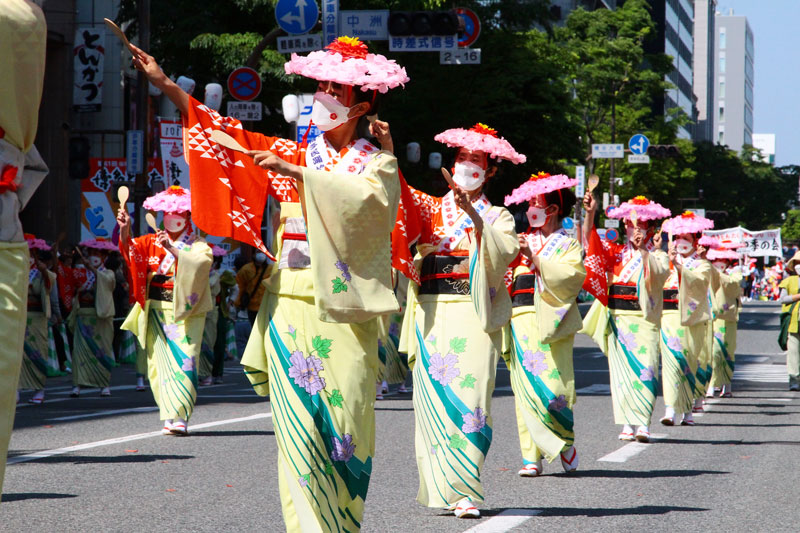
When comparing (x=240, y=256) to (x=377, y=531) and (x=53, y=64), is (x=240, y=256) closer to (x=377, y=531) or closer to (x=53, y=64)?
(x=53, y=64)

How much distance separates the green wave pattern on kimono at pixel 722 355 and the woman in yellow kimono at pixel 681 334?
9.69ft

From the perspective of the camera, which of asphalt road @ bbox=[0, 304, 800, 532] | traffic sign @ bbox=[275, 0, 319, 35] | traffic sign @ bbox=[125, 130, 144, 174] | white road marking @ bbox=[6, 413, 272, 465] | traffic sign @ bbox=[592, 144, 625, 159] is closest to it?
asphalt road @ bbox=[0, 304, 800, 532]

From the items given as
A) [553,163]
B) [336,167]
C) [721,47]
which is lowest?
[336,167]

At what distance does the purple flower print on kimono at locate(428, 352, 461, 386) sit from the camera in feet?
22.4

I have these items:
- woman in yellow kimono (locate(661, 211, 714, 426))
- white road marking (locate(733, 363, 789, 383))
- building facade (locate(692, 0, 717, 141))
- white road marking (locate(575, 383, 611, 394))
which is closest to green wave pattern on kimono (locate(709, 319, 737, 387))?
white road marking (locate(575, 383, 611, 394))

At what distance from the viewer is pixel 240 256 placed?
75.2 feet

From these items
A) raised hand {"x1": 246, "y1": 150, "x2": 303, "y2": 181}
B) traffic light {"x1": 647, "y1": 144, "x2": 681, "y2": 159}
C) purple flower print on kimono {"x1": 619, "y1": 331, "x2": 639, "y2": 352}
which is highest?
traffic light {"x1": 647, "y1": 144, "x2": 681, "y2": 159}

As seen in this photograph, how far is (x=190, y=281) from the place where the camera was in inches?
421

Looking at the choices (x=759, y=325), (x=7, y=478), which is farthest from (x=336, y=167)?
(x=759, y=325)

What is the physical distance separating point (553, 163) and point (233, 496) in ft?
94.8

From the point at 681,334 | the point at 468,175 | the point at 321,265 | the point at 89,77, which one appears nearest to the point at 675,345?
the point at 681,334

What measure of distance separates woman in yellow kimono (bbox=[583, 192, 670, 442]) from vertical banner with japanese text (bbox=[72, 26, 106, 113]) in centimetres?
1711

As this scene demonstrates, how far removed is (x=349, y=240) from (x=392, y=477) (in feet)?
11.9

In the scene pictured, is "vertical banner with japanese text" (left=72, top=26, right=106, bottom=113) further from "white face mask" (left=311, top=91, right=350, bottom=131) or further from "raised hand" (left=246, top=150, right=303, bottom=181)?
"raised hand" (left=246, top=150, right=303, bottom=181)
